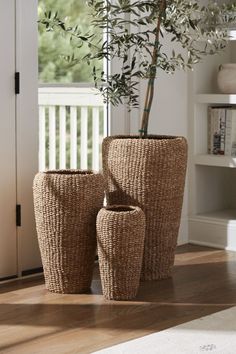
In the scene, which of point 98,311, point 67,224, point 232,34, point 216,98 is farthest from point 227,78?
point 98,311

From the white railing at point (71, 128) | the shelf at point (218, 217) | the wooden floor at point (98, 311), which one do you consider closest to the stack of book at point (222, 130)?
the shelf at point (218, 217)

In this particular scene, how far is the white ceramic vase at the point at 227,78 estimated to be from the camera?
4.51m

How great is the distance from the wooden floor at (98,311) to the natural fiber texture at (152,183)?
6.7 inches

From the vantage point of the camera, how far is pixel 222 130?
4.61 meters

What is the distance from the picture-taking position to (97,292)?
3.55m

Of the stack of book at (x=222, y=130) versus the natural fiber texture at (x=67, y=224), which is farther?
the stack of book at (x=222, y=130)

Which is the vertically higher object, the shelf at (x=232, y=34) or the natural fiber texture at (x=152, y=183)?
the shelf at (x=232, y=34)

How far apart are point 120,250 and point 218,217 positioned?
4.60ft

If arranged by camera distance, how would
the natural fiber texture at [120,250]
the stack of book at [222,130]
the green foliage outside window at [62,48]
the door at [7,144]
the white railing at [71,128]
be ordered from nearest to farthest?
the natural fiber texture at [120,250] < the door at [7,144] < the green foliage outside window at [62,48] < the white railing at [71,128] < the stack of book at [222,130]

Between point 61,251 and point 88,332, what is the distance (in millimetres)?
595

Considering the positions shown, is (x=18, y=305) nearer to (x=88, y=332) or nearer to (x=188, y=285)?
(x=88, y=332)

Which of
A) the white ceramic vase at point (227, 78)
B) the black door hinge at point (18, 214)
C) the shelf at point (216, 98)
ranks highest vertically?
the white ceramic vase at point (227, 78)

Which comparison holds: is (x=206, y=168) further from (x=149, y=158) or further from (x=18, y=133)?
(x=18, y=133)

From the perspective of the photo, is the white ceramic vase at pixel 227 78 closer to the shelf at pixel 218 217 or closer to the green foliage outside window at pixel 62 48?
the shelf at pixel 218 217
